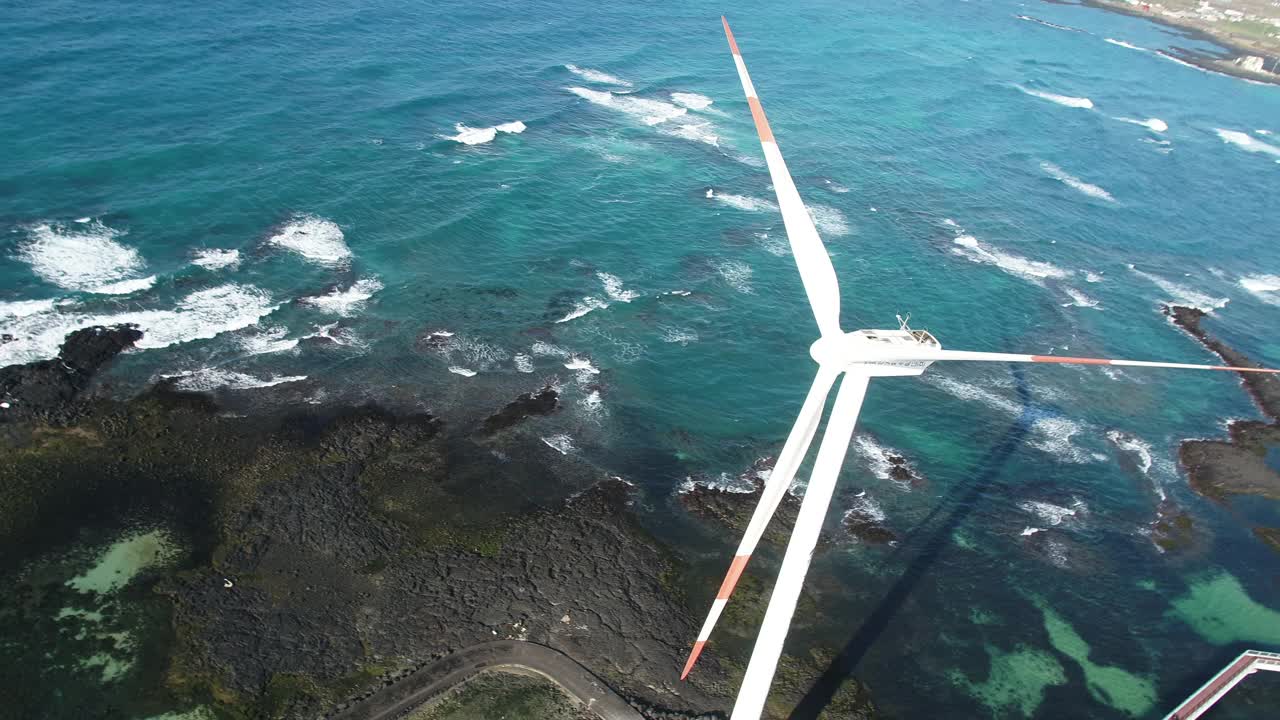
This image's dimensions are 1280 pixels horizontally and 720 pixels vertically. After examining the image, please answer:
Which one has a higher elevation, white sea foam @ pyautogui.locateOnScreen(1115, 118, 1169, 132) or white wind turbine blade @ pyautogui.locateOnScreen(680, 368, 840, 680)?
white wind turbine blade @ pyautogui.locateOnScreen(680, 368, 840, 680)

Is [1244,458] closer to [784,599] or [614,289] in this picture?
[614,289]

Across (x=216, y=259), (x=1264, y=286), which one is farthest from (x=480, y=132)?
(x=1264, y=286)

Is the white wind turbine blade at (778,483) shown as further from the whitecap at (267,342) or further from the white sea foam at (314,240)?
the white sea foam at (314,240)

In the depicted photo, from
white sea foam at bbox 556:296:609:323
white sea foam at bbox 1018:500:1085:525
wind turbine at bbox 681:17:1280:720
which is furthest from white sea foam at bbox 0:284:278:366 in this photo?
white sea foam at bbox 1018:500:1085:525

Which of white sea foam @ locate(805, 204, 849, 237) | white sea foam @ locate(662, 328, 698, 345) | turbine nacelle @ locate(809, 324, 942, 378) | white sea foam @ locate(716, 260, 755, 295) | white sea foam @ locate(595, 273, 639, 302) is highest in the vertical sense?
turbine nacelle @ locate(809, 324, 942, 378)

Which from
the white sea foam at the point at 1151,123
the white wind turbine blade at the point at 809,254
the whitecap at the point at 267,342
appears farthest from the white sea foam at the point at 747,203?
the white sea foam at the point at 1151,123

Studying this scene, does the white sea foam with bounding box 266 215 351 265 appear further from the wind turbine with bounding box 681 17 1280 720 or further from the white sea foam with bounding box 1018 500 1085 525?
the white sea foam with bounding box 1018 500 1085 525
